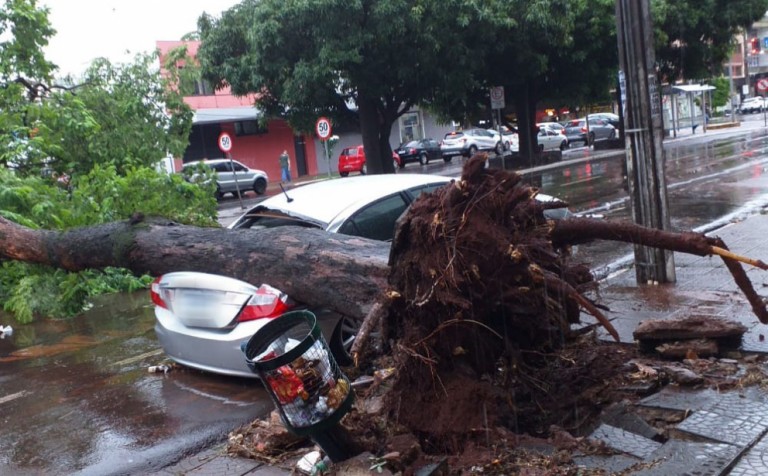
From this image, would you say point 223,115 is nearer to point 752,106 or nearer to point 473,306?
point 473,306

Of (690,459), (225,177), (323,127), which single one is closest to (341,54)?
(323,127)

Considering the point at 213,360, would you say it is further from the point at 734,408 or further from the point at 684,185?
the point at 684,185

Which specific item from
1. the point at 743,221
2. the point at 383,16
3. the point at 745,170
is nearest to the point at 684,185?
the point at 745,170

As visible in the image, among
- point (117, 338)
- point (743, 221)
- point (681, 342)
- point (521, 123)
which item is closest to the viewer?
point (681, 342)

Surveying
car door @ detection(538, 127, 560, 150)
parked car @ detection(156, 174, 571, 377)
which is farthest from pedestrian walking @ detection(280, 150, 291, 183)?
parked car @ detection(156, 174, 571, 377)

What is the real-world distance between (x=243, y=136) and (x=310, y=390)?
137ft

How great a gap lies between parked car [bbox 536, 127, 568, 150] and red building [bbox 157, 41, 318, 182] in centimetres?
1321

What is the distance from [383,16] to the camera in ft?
74.2

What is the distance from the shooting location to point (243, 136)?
44594 millimetres

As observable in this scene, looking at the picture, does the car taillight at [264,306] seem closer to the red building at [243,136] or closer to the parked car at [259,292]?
the parked car at [259,292]

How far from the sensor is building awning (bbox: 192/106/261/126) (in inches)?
1606

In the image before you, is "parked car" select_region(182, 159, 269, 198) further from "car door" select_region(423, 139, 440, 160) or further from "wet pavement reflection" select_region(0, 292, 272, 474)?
"wet pavement reflection" select_region(0, 292, 272, 474)

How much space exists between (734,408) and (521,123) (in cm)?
3057

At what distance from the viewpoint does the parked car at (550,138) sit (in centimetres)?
4325
